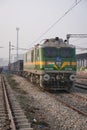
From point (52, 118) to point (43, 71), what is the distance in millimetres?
8912

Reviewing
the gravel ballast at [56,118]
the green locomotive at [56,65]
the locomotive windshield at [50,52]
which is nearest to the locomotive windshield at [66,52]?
the green locomotive at [56,65]

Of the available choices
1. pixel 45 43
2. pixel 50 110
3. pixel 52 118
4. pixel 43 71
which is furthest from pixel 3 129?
pixel 45 43

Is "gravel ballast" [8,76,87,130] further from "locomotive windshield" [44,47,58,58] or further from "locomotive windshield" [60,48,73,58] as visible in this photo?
"locomotive windshield" [60,48,73,58]

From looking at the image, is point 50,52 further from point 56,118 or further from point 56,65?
point 56,118

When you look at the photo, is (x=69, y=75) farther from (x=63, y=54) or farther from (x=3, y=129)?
(x=3, y=129)

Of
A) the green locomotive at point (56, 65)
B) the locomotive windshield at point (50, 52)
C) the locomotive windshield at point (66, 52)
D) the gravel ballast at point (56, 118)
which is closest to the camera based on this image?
the gravel ballast at point (56, 118)

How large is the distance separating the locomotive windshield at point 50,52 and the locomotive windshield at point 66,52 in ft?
1.28

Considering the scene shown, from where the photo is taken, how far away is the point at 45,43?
20.9 metres

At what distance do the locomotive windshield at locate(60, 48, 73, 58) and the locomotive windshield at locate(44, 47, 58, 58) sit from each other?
391 mm

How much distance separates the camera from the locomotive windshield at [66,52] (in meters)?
20.3

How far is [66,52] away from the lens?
20.4m

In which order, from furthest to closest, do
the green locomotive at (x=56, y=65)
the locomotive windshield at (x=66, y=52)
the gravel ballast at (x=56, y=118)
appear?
the locomotive windshield at (x=66, y=52)
the green locomotive at (x=56, y=65)
the gravel ballast at (x=56, y=118)

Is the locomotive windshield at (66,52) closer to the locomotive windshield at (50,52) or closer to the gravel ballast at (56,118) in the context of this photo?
the locomotive windshield at (50,52)

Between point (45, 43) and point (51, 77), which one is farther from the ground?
point (45, 43)
